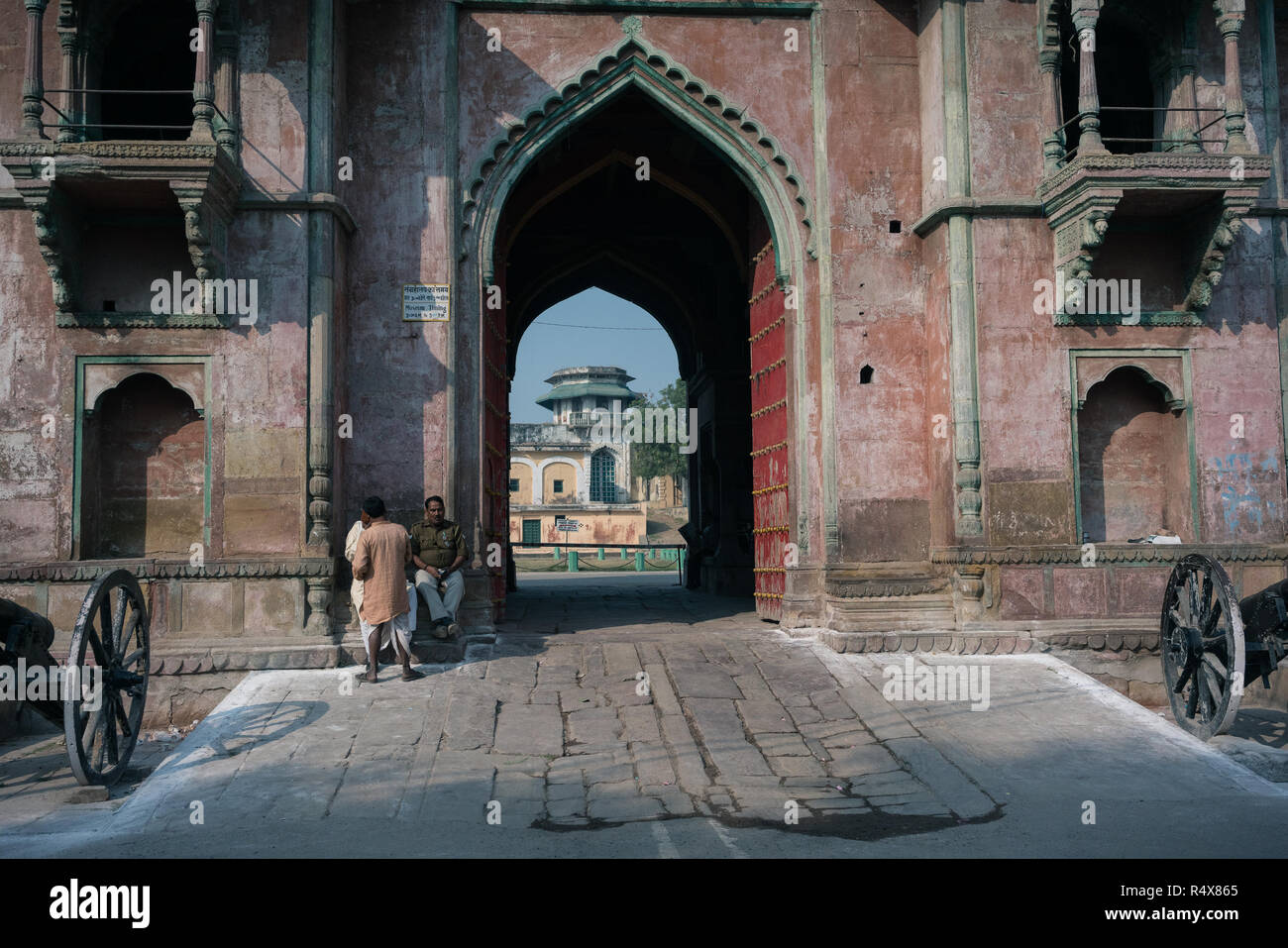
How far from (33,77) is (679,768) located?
23.1 feet

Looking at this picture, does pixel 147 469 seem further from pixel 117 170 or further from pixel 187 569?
pixel 117 170

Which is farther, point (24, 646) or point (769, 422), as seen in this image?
point (769, 422)

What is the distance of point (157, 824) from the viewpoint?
5527 mm

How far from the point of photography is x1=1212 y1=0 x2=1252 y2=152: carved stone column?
862 centimetres

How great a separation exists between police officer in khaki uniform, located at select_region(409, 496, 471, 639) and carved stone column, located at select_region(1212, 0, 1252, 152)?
283 inches

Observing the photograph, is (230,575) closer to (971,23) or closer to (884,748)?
(884,748)

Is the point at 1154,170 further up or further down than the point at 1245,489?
further up

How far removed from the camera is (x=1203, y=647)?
6.72 m

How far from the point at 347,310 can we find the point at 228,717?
141 inches

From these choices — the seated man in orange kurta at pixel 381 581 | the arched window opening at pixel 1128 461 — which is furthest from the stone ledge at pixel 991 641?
the seated man in orange kurta at pixel 381 581

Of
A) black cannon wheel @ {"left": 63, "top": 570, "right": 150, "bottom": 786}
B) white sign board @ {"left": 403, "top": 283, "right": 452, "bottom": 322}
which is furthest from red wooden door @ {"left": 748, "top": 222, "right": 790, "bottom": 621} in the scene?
black cannon wheel @ {"left": 63, "top": 570, "right": 150, "bottom": 786}

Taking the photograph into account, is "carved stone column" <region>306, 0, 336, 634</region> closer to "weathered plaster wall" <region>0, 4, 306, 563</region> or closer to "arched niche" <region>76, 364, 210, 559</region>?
"weathered plaster wall" <region>0, 4, 306, 563</region>

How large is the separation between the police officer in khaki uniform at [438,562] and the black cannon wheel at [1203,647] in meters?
5.30

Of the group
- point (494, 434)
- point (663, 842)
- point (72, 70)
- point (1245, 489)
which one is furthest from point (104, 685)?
point (1245, 489)
